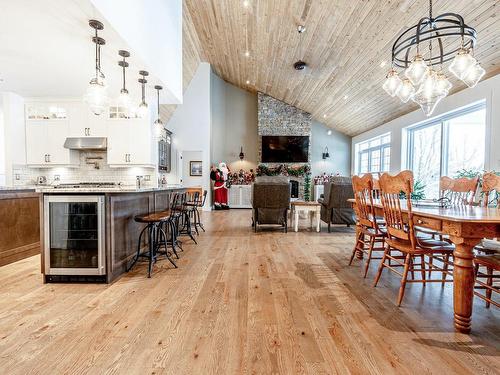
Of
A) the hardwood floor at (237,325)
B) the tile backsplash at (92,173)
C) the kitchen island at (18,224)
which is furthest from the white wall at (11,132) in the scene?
the hardwood floor at (237,325)

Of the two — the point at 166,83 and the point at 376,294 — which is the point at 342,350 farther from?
the point at 166,83

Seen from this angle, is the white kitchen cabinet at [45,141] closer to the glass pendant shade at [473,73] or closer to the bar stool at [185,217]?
the bar stool at [185,217]

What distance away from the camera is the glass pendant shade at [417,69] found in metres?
2.39

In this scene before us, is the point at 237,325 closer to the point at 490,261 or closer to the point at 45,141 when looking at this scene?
the point at 490,261

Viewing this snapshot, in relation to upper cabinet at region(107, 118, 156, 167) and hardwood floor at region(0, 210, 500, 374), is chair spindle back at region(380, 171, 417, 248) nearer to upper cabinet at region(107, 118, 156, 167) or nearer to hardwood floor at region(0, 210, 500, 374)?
hardwood floor at region(0, 210, 500, 374)

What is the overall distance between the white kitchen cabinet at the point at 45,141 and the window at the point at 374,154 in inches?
323

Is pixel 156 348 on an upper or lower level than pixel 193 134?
lower

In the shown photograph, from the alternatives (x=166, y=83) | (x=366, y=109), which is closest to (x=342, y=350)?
(x=166, y=83)

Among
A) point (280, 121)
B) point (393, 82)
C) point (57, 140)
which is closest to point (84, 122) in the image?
point (57, 140)

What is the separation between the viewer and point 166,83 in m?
4.52

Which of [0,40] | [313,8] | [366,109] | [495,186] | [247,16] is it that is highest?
[247,16]

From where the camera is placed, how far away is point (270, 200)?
17.3 feet

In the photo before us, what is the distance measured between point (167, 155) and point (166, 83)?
4.16 meters

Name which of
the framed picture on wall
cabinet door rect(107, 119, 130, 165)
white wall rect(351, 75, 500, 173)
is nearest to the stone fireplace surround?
the framed picture on wall
